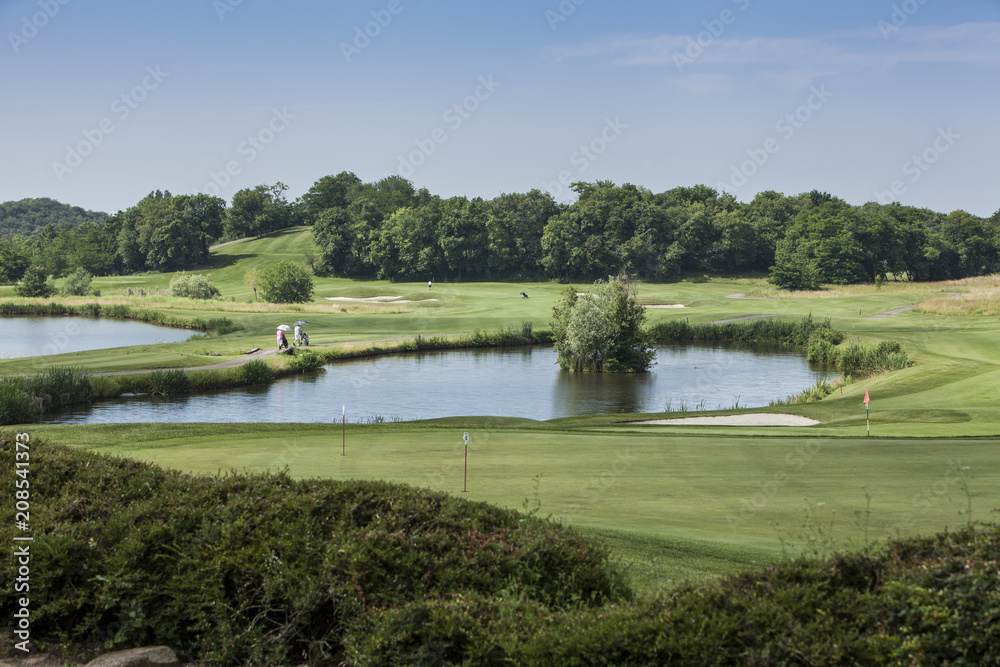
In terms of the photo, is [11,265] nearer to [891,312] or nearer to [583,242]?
[583,242]

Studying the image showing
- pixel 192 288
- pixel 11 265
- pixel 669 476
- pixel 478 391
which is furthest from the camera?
pixel 11 265

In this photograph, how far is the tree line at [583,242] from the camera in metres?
105

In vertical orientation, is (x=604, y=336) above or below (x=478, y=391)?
above

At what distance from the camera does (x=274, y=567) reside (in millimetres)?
5371

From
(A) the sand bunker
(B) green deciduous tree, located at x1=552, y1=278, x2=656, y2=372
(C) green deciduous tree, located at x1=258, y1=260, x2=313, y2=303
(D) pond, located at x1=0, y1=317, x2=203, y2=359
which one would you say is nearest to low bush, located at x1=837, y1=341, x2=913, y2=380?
(B) green deciduous tree, located at x1=552, y1=278, x2=656, y2=372

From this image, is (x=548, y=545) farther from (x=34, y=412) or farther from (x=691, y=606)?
(x=34, y=412)

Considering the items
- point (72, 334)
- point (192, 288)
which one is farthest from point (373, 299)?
point (72, 334)

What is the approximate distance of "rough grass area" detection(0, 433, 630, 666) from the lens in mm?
5215

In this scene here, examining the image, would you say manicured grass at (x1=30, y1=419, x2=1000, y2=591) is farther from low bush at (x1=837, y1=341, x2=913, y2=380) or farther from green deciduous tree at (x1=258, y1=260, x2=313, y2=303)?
green deciduous tree at (x1=258, y1=260, x2=313, y2=303)

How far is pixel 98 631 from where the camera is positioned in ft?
18.0

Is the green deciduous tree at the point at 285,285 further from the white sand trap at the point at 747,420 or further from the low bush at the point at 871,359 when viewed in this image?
the white sand trap at the point at 747,420

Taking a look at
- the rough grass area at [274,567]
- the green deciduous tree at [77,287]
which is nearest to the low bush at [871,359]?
the rough grass area at [274,567]

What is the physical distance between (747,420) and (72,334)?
52.4 m

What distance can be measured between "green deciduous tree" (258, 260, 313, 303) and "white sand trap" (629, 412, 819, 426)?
186 ft
